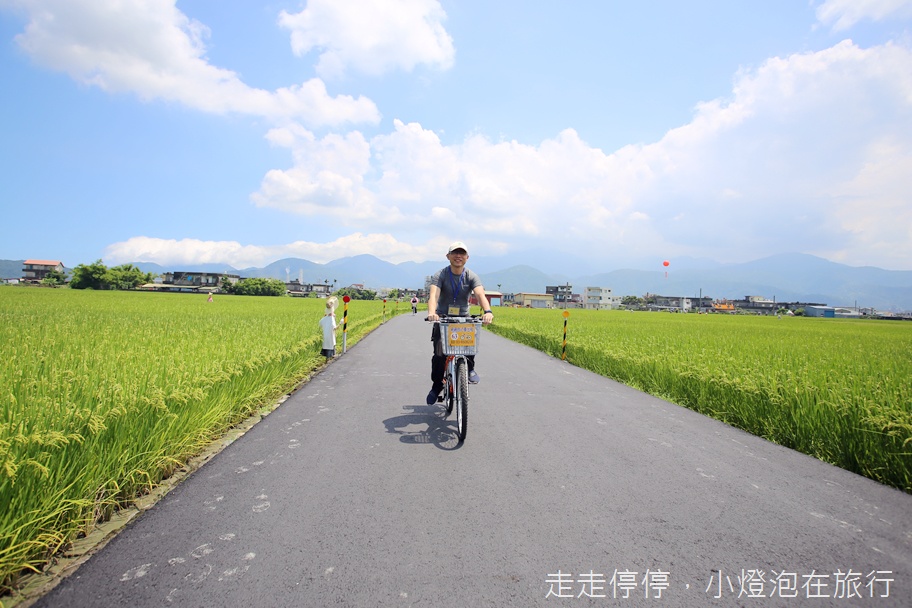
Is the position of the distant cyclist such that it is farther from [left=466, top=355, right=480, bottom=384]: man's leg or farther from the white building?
the white building

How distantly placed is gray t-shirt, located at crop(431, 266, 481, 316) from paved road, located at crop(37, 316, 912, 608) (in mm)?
1532

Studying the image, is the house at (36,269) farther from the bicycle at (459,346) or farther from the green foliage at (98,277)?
the bicycle at (459,346)

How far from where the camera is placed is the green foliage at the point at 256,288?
294 ft

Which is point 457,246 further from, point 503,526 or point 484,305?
point 503,526

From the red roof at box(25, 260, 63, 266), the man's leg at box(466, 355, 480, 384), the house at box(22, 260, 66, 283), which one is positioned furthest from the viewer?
the red roof at box(25, 260, 63, 266)

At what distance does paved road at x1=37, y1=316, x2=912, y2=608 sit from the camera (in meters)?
2.14

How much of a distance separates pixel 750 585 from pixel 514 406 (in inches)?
153

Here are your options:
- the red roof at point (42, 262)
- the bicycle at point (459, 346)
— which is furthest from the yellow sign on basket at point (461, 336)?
the red roof at point (42, 262)

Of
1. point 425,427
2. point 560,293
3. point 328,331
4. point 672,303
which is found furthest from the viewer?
point 560,293

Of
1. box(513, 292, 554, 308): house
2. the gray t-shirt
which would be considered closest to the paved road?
the gray t-shirt

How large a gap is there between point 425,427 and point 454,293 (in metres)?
1.64

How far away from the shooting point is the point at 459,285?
5.38 metres

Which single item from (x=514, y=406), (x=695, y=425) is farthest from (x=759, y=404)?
(x=514, y=406)

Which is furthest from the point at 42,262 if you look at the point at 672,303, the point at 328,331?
the point at 672,303
